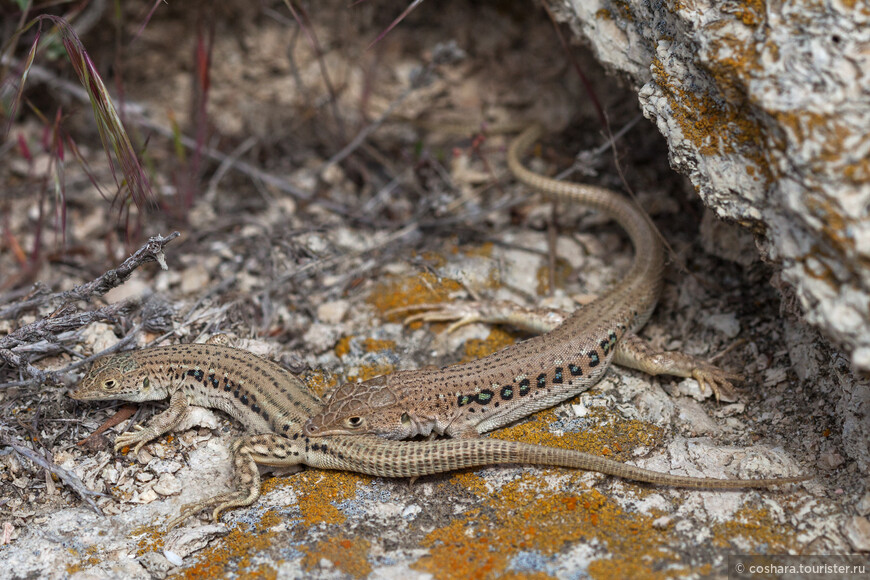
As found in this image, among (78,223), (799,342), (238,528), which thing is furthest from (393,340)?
(78,223)

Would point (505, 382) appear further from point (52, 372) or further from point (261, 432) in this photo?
point (52, 372)

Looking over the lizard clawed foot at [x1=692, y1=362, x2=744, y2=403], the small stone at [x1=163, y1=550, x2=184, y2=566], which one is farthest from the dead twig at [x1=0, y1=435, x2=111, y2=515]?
the lizard clawed foot at [x1=692, y1=362, x2=744, y2=403]

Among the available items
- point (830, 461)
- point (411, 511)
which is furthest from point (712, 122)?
point (411, 511)

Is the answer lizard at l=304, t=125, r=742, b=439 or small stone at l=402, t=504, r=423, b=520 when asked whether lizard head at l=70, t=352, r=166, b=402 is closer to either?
lizard at l=304, t=125, r=742, b=439

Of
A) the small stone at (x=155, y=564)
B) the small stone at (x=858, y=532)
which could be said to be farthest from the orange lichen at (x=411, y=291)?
the small stone at (x=858, y=532)

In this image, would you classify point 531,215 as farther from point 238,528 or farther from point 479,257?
point 238,528

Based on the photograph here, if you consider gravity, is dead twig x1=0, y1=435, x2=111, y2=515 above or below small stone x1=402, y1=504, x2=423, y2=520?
above

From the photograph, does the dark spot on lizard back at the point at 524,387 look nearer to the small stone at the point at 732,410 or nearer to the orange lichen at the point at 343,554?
the small stone at the point at 732,410
